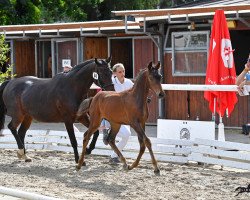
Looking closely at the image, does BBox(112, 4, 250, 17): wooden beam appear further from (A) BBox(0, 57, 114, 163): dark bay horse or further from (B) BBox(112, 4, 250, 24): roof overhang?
(A) BBox(0, 57, 114, 163): dark bay horse

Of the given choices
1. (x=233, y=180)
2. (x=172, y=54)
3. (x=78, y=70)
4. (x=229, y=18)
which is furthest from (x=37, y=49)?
(x=233, y=180)

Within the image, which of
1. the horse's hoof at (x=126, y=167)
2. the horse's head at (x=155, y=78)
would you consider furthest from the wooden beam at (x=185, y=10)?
the horse's hoof at (x=126, y=167)

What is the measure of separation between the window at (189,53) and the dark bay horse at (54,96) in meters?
6.15

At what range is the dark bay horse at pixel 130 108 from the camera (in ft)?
35.6

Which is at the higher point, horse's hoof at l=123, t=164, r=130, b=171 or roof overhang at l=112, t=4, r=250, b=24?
roof overhang at l=112, t=4, r=250, b=24

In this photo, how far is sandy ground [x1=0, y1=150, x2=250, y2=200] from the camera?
927 cm

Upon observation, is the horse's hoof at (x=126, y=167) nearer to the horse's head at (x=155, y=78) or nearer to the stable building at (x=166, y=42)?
the horse's head at (x=155, y=78)

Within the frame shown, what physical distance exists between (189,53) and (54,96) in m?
6.85

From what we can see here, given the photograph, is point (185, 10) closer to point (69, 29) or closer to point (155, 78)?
point (69, 29)

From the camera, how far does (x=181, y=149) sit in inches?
480

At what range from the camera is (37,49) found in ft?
78.0

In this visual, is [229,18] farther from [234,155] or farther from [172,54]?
[234,155]

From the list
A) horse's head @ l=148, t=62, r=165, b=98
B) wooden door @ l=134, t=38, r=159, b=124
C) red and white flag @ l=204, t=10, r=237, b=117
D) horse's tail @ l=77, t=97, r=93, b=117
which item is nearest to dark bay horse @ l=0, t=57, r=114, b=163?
horse's tail @ l=77, t=97, r=93, b=117

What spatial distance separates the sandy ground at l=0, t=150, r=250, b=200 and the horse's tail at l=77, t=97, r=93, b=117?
93 centimetres
